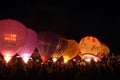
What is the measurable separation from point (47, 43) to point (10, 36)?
8.20ft

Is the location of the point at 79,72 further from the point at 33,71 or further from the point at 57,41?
the point at 57,41

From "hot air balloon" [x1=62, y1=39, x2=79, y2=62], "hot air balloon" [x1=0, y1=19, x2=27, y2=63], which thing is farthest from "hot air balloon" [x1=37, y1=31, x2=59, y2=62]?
"hot air balloon" [x1=62, y1=39, x2=79, y2=62]

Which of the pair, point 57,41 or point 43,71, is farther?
point 57,41

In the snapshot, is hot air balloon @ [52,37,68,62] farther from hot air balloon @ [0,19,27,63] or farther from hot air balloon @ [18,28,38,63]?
hot air balloon @ [0,19,27,63]

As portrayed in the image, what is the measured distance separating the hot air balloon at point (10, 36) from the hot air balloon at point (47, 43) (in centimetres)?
183

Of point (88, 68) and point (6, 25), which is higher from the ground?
point (6, 25)

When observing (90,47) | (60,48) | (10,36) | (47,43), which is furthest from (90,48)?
(10,36)

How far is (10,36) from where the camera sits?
524 inches

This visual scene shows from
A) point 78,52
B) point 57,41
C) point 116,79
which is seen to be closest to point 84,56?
point 78,52

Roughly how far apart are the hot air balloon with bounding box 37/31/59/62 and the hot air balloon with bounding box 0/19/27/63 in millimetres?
1825

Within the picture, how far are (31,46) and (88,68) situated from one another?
21.8 feet

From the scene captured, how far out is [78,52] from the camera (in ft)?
62.1

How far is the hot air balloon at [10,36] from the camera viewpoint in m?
13.2

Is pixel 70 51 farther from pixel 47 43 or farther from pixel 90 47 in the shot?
pixel 47 43
